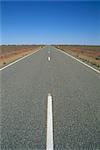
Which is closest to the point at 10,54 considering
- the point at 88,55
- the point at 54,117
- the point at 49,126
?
the point at 88,55

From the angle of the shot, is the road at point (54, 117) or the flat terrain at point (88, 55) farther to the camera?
the flat terrain at point (88, 55)

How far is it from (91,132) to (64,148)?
93 centimetres

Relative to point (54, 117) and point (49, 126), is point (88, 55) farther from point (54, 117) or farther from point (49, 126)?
point (49, 126)

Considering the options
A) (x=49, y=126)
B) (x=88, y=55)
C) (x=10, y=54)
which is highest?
(x=10, y=54)

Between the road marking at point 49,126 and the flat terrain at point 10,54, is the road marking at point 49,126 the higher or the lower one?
the lower one

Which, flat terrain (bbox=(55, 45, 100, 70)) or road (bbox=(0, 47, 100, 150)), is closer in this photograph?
road (bbox=(0, 47, 100, 150))

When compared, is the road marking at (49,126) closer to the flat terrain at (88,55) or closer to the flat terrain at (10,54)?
the flat terrain at (88,55)

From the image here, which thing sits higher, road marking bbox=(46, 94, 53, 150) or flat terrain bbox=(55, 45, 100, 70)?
flat terrain bbox=(55, 45, 100, 70)

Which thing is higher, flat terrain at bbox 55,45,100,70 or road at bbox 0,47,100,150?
flat terrain at bbox 55,45,100,70

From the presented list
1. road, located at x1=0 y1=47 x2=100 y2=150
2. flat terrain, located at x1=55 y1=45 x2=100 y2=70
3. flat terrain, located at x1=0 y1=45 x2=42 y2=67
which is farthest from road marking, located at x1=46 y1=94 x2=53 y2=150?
flat terrain, located at x1=0 y1=45 x2=42 y2=67

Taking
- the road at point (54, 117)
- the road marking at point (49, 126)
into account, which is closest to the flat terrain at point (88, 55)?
the road at point (54, 117)

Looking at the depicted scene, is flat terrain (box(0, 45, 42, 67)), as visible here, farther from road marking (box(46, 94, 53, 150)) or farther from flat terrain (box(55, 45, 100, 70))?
road marking (box(46, 94, 53, 150))

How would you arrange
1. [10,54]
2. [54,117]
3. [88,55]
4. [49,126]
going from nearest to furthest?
[49,126], [54,117], [10,54], [88,55]

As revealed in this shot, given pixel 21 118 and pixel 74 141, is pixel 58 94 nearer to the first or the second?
pixel 21 118
